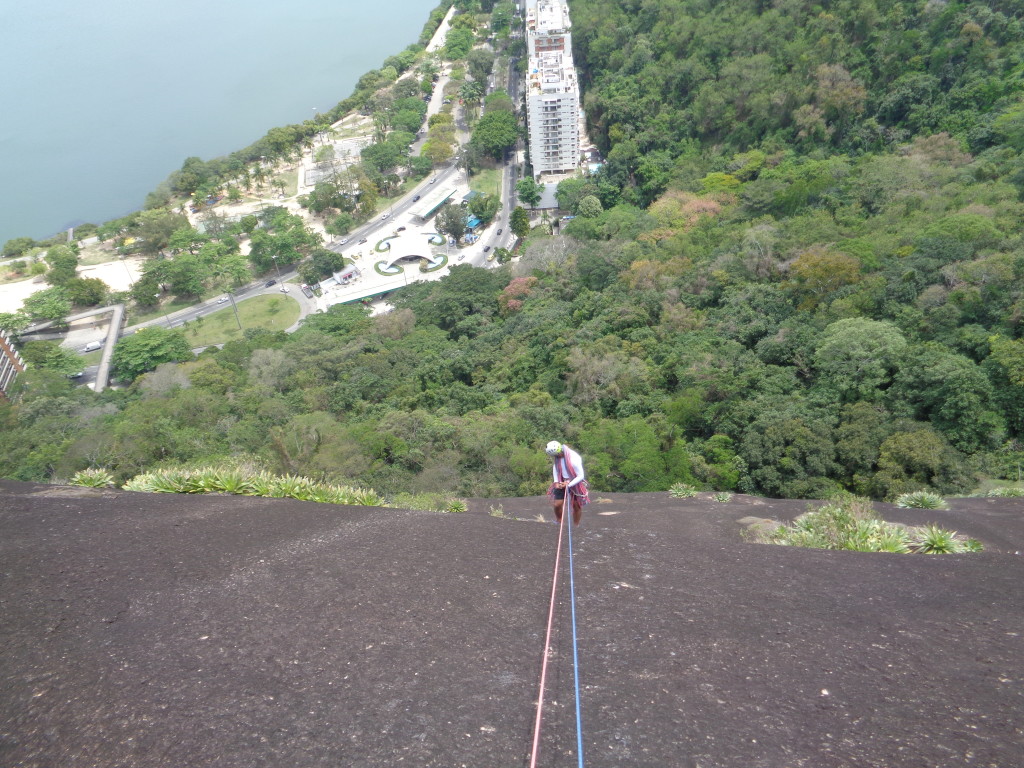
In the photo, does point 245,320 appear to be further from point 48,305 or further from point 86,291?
point 48,305

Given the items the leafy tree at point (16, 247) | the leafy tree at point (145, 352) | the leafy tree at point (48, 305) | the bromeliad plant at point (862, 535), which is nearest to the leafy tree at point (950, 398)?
the bromeliad plant at point (862, 535)

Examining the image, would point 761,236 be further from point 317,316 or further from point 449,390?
point 317,316

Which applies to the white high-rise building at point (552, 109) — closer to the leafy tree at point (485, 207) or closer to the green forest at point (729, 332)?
the green forest at point (729, 332)

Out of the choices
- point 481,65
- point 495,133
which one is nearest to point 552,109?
point 495,133

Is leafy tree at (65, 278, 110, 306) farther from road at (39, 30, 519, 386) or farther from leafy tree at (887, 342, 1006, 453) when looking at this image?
leafy tree at (887, 342, 1006, 453)

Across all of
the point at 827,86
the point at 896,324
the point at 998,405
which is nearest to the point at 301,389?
the point at 896,324
